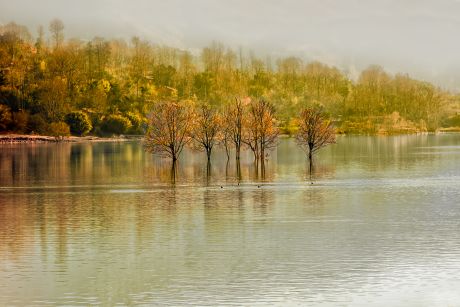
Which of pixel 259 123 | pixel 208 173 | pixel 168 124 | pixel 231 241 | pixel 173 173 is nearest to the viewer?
pixel 231 241

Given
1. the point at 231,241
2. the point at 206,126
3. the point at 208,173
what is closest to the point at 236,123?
the point at 206,126

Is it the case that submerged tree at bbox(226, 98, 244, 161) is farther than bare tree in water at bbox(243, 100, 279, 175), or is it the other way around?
submerged tree at bbox(226, 98, 244, 161)

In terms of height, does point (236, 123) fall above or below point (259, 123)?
above

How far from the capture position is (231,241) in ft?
190

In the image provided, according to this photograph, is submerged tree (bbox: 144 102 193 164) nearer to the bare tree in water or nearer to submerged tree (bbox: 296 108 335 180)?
the bare tree in water

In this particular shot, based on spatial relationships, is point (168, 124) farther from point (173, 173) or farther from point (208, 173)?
point (208, 173)

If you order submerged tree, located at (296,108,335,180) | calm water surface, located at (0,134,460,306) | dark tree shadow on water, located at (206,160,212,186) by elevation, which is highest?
submerged tree, located at (296,108,335,180)

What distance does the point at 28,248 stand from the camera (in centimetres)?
5634

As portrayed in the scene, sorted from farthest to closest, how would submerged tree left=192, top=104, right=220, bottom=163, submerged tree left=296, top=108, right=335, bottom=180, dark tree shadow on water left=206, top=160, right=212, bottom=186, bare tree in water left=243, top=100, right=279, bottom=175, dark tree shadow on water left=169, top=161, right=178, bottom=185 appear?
bare tree in water left=243, top=100, right=279, bottom=175
submerged tree left=296, top=108, right=335, bottom=180
submerged tree left=192, top=104, right=220, bottom=163
dark tree shadow on water left=169, top=161, right=178, bottom=185
dark tree shadow on water left=206, top=160, right=212, bottom=186

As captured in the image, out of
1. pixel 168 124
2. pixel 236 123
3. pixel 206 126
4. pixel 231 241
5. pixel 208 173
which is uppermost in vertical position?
pixel 236 123

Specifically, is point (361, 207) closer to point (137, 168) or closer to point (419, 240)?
point (419, 240)

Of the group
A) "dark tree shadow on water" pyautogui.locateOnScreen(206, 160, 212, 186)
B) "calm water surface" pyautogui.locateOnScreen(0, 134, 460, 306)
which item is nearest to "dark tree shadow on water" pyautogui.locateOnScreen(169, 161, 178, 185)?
"calm water surface" pyautogui.locateOnScreen(0, 134, 460, 306)

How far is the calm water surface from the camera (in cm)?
4298

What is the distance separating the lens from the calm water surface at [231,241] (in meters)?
43.0
